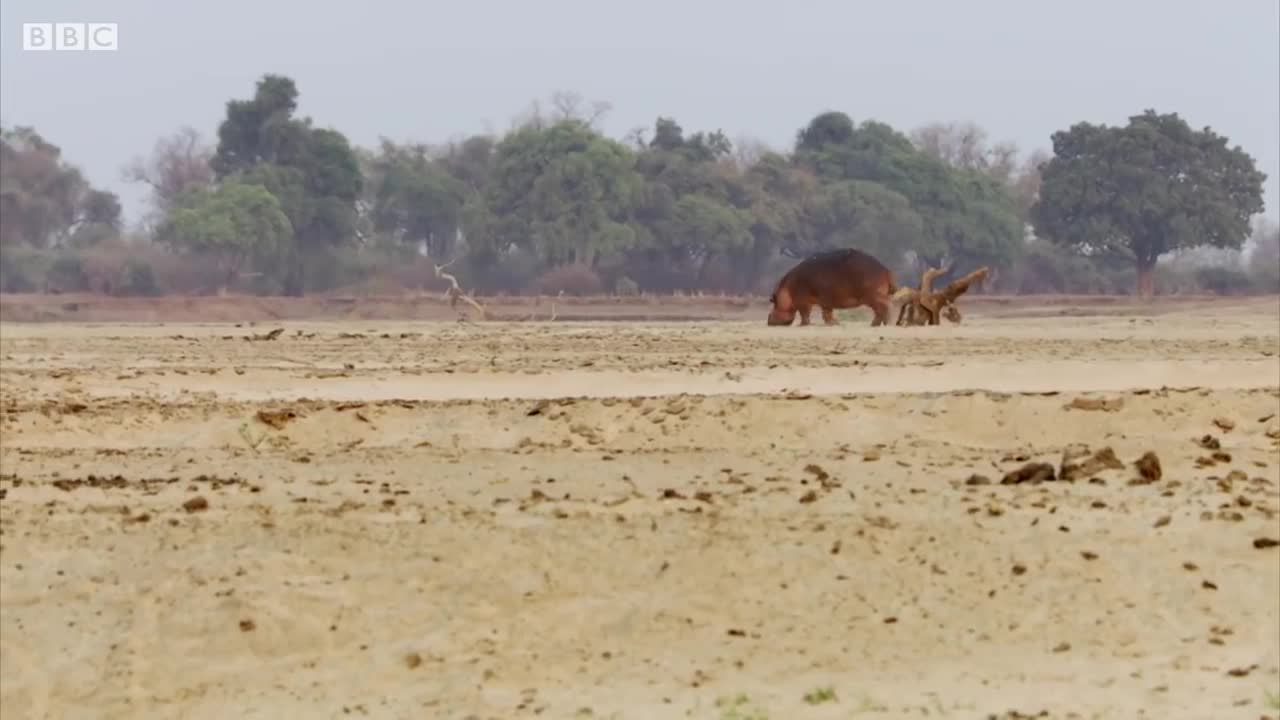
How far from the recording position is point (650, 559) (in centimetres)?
855

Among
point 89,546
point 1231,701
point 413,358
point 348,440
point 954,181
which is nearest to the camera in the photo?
point 1231,701

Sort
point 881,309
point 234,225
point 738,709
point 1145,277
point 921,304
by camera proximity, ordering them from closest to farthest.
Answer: point 738,709 → point 921,304 → point 881,309 → point 234,225 → point 1145,277

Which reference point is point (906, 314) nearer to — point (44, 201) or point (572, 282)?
point (572, 282)

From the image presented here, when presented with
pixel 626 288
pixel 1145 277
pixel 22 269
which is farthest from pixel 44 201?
pixel 1145 277

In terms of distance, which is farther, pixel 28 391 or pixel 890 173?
pixel 890 173

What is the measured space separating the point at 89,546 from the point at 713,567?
2.60m

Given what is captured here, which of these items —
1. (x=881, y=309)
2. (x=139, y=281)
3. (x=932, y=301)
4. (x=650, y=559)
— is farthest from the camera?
(x=139, y=281)

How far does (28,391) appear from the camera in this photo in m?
15.6

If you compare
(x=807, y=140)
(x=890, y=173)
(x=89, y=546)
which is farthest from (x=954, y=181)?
(x=89, y=546)

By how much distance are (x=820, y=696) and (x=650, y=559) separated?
162cm

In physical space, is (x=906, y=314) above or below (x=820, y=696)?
above

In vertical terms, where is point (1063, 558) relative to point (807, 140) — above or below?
below

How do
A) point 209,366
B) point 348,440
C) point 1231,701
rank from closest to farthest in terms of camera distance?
point 1231,701 → point 348,440 → point 209,366

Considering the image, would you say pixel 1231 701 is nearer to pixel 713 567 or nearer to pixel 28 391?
pixel 713 567
